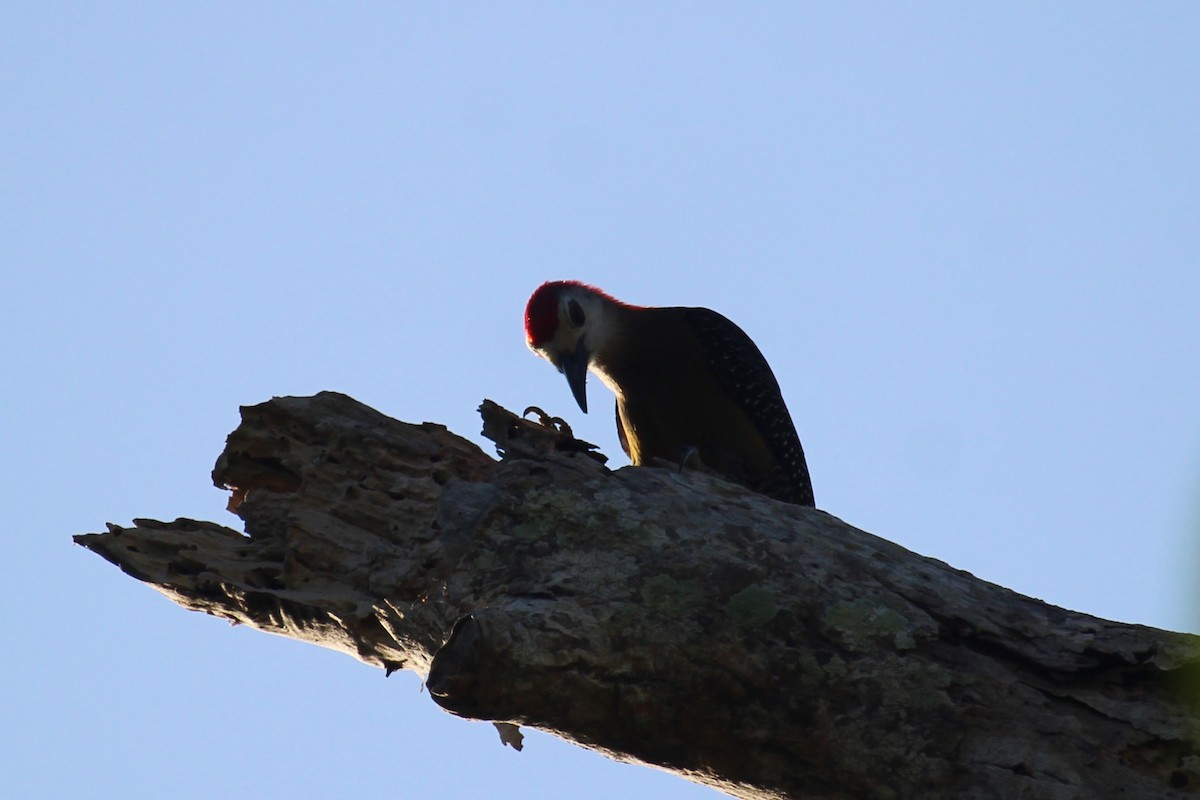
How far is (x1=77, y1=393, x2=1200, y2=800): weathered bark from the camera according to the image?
3.54 meters

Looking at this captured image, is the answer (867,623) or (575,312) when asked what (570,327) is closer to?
(575,312)

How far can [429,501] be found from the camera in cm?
447

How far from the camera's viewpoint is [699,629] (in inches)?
149

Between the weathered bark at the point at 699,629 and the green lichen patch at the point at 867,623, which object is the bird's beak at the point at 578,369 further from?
the green lichen patch at the point at 867,623

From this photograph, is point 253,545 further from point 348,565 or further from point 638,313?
point 638,313

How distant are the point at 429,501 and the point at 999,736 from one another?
200 centimetres

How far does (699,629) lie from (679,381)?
3.18 m

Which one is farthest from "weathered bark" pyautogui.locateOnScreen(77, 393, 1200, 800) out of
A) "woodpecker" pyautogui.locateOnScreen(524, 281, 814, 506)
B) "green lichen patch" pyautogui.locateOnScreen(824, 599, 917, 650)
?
"woodpecker" pyautogui.locateOnScreen(524, 281, 814, 506)

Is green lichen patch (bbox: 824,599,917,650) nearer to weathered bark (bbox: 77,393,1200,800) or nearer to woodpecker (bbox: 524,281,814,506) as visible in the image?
weathered bark (bbox: 77,393,1200,800)

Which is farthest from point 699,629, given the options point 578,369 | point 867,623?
point 578,369

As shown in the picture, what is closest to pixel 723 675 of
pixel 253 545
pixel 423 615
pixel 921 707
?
pixel 921 707

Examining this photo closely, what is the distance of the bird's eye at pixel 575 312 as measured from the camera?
7.40m

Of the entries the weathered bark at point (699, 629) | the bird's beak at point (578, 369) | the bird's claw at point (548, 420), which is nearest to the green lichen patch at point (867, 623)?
the weathered bark at point (699, 629)

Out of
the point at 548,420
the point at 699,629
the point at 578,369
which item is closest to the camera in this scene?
the point at 699,629
